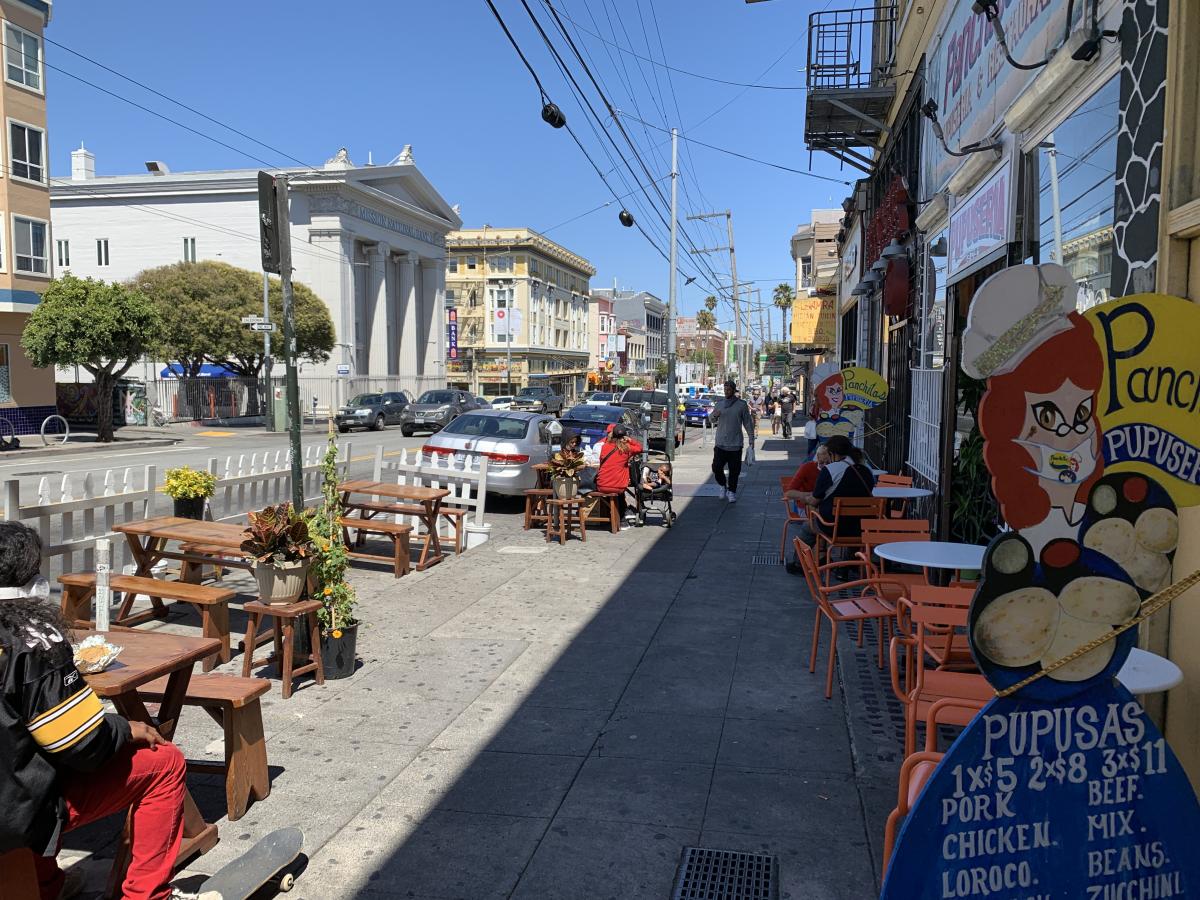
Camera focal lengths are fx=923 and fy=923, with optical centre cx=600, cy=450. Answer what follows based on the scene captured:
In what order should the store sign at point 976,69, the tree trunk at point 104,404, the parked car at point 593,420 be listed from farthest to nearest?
the tree trunk at point 104,404, the parked car at point 593,420, the store sign at point 976,69

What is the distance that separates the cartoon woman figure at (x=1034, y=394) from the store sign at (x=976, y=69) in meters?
3.81

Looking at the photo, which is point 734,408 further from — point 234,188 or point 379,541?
point 234,188

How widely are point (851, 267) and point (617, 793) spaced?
63.8 feet

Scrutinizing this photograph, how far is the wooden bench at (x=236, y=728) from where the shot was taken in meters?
3.96

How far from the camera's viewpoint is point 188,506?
8078 millimetres

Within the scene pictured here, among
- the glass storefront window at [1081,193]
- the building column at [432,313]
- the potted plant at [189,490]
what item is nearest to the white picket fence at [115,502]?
the potted plant at [189,490]

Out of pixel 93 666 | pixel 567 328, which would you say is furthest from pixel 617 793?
pixel 567 328

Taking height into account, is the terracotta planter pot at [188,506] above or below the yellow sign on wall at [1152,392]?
below

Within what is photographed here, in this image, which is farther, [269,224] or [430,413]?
[430,413]

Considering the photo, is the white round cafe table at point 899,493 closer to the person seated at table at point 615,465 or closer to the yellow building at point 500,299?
the person seated at table at point 615,465

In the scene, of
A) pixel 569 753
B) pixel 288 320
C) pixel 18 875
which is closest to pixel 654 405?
pixel 288 320

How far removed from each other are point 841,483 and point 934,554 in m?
2.56

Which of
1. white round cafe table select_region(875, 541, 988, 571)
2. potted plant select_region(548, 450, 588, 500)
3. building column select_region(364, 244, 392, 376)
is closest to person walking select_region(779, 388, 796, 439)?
potted plant select_region(548, 450, 588, 500)

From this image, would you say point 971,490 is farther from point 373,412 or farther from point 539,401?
point 539,401
